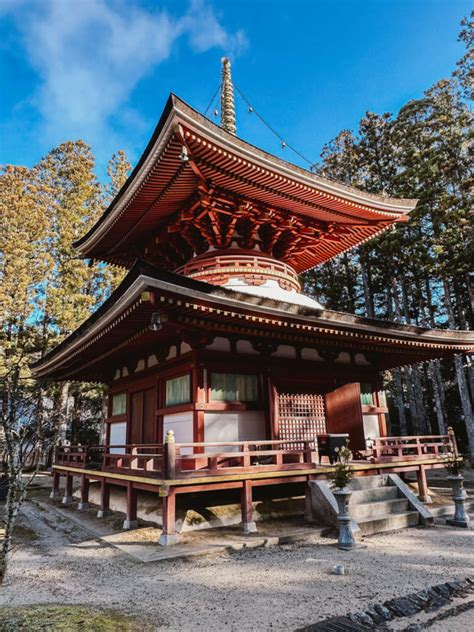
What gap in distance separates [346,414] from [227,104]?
11896mm

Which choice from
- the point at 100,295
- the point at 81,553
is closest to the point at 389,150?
the point at 100,295

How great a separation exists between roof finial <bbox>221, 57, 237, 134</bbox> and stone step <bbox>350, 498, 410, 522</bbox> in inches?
500

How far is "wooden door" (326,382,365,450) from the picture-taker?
37.2 feet

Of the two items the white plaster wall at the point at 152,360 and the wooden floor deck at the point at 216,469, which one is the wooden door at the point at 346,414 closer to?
the wooden floor deck at the point at 216,469

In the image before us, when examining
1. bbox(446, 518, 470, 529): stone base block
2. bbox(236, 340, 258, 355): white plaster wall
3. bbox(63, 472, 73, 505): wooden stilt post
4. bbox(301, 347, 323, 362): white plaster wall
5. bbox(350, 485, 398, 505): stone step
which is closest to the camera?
bbox(446, 518, 470, 529): stone base block

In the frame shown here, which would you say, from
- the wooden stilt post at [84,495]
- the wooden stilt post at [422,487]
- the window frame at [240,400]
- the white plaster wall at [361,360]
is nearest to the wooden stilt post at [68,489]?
the wooden stilt post at [84,495]

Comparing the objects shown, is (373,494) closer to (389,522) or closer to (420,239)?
(389,522)

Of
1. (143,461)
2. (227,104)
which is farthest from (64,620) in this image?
(227,104)

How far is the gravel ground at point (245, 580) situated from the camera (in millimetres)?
4656

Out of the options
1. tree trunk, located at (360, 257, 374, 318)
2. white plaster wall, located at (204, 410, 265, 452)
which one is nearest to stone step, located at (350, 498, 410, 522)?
white plaster wall, located at (204, 410, 265, 452)

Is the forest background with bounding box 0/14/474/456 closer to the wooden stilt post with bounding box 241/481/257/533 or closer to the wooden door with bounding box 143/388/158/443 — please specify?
the wooden door with bounding box 143/388/158/443

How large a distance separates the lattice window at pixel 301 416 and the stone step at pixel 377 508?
84.6 inches

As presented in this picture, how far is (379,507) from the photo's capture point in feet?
29.3

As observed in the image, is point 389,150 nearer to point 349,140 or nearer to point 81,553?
point 349,140
